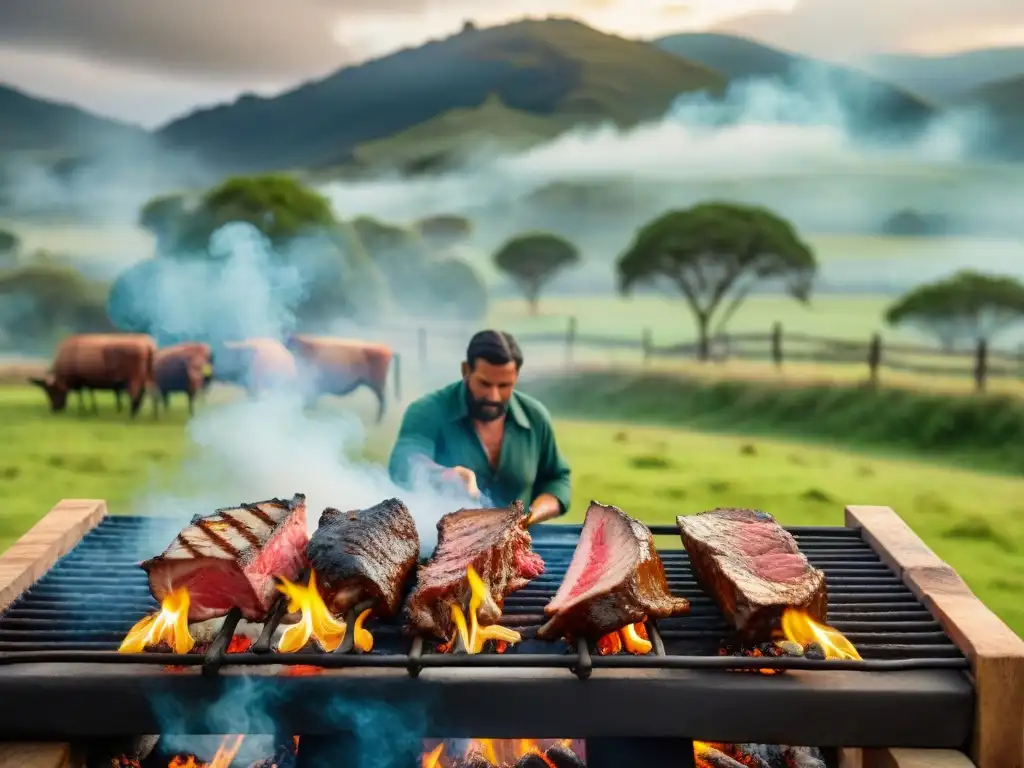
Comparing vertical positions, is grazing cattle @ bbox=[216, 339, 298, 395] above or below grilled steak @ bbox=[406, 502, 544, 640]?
below

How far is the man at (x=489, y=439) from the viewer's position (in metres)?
4.58

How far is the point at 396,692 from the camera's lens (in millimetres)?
2811

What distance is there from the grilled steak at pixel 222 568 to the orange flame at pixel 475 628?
0.70 meters

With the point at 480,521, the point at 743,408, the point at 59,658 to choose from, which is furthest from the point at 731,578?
the point at 743,408

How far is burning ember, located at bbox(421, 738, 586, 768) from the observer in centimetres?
347

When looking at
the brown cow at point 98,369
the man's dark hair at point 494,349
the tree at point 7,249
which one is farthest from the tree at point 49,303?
the man's dark hair at point 494,349

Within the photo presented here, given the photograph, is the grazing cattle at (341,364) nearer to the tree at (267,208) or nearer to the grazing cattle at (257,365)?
the grazing cattle at (257,365)

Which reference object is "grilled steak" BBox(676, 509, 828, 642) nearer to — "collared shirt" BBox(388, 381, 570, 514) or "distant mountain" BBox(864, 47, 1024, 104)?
"collared shirt" BBox(388, 381, 570, 514)

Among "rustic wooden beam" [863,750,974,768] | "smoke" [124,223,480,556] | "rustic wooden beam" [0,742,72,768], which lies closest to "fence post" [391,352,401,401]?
"smoke" [124,223,480,556]

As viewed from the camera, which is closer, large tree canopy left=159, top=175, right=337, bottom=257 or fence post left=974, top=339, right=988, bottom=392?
fence post left=974, top=339, right=988, bottom=392

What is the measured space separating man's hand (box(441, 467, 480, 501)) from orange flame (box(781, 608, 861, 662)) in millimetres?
1707

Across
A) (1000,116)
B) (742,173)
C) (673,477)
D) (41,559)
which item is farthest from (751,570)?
(1000,116)

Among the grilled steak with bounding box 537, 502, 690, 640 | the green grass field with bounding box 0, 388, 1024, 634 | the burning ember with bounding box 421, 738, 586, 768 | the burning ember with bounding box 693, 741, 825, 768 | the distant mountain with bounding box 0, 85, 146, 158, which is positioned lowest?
the green grass field with bounding box 0, 388, 1024, 634

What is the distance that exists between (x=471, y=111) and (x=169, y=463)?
6.92m
